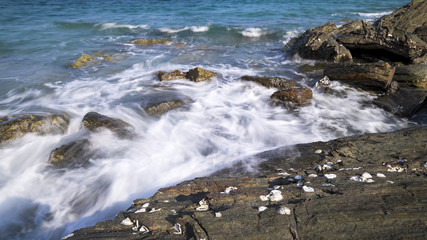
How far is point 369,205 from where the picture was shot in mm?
2670

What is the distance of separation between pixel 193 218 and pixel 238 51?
456 inches

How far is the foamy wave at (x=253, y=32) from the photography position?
16.5 meters

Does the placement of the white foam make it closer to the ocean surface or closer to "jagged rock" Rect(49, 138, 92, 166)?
the ocean surface

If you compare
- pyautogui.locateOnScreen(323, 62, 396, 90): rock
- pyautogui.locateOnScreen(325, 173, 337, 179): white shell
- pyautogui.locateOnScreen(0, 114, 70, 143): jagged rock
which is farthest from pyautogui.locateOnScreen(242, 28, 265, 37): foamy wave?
pyautogui.locateOnScreen(325, 173, 337, 179): white shell

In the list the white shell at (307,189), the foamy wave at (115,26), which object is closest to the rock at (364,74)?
the white shell at (307,189)

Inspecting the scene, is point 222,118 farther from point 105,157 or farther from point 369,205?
point 369,205

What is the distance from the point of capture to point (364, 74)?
805 cm

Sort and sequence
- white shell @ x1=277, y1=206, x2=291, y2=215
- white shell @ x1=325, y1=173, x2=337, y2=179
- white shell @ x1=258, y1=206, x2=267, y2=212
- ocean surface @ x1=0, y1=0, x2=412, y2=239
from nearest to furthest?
white shell @ x1=277, y1=206, x2=291, y2=215 → white shell @ x1=258, y1=206, x2=267, y2=212 → white shell @ x1=325, y1=173, x2=337, y2=179 → ocean surface @ x1=0, y1=0, x2=412, y2=239

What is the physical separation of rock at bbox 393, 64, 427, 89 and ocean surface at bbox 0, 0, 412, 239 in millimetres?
967

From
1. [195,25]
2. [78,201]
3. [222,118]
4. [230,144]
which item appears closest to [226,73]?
[222,118]

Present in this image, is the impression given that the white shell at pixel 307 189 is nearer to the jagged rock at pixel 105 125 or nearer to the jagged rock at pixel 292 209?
the jagged rock at pixel 292 209

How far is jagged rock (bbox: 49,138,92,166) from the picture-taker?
5488 mm

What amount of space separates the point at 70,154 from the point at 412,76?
7923 millimetres

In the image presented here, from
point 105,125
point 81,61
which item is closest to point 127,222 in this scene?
point 105,125
